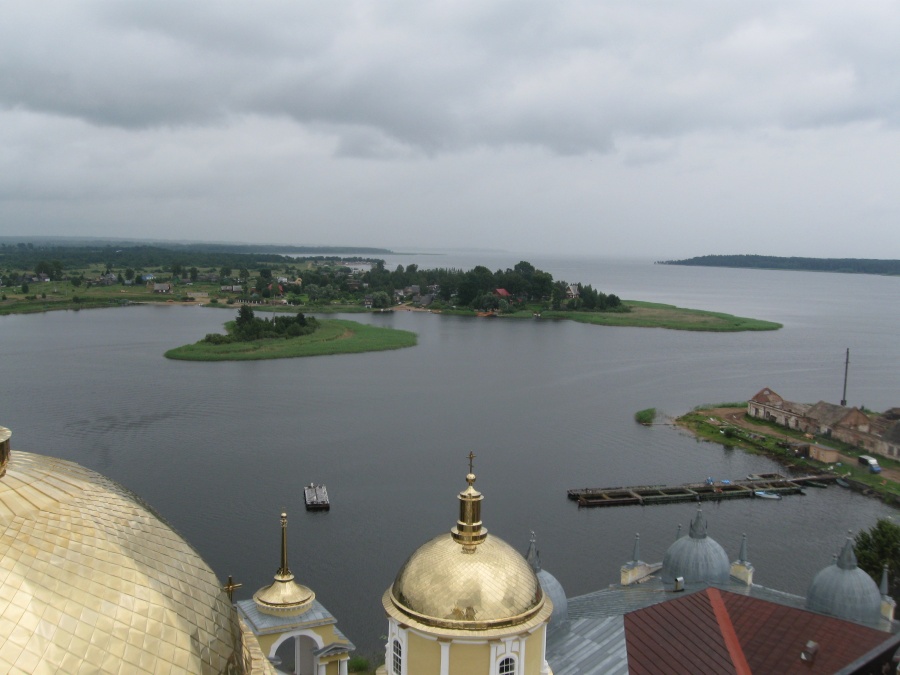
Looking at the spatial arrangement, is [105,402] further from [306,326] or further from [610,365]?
[610,365]

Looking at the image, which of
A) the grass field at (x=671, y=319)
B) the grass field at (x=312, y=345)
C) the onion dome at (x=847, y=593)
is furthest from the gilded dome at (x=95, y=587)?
the grass field at (x=671, y=319)


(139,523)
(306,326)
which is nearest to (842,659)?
(139,523)

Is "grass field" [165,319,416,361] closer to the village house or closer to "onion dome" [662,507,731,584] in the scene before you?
the village house

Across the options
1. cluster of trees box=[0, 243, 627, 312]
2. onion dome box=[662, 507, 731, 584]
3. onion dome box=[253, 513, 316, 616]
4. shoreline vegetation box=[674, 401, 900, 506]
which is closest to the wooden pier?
shoreline vegetation box=[674, 401, 900, 506]

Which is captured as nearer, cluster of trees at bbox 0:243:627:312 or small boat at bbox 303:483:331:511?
small boat at bbox 303:483:331:511

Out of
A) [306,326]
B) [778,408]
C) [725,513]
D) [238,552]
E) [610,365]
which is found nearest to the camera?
[238,552]

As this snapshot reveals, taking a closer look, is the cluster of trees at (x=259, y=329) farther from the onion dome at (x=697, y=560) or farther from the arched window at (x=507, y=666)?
the arched window at (x=507, y=666)
